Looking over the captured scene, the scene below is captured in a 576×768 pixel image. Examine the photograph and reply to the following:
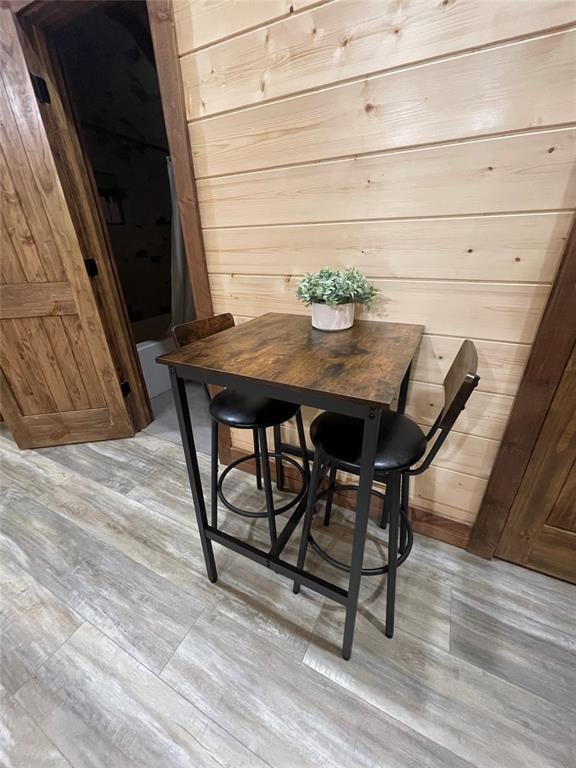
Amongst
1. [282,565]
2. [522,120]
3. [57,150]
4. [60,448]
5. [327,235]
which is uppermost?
[57,150]

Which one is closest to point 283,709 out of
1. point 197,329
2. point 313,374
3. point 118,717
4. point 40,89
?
point 118,717

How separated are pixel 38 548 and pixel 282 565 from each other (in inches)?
49.0

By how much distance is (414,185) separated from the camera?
106 centimetres

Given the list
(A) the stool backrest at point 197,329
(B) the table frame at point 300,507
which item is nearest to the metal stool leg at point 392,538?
(B) the table frame at point 300,507

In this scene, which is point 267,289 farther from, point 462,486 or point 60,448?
point 60,448

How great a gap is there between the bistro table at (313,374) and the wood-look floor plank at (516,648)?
46 centimetres

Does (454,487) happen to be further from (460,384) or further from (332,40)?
(332,40)

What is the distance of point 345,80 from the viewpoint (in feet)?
A: 3.41

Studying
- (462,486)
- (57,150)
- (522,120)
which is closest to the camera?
(522,120)

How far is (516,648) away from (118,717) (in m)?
1.33

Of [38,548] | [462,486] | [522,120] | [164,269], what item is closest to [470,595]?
[462,486]

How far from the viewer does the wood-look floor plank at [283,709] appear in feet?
2.88

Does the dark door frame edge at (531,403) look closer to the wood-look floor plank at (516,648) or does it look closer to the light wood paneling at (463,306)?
the light wood paneling at (463,306)

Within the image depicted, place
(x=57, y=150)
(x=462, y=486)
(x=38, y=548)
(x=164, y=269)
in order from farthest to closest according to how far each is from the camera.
Answer: (x=164, y=269)
(x=57, y=150)
(x=38, y=548)
(x=462, y=486)
